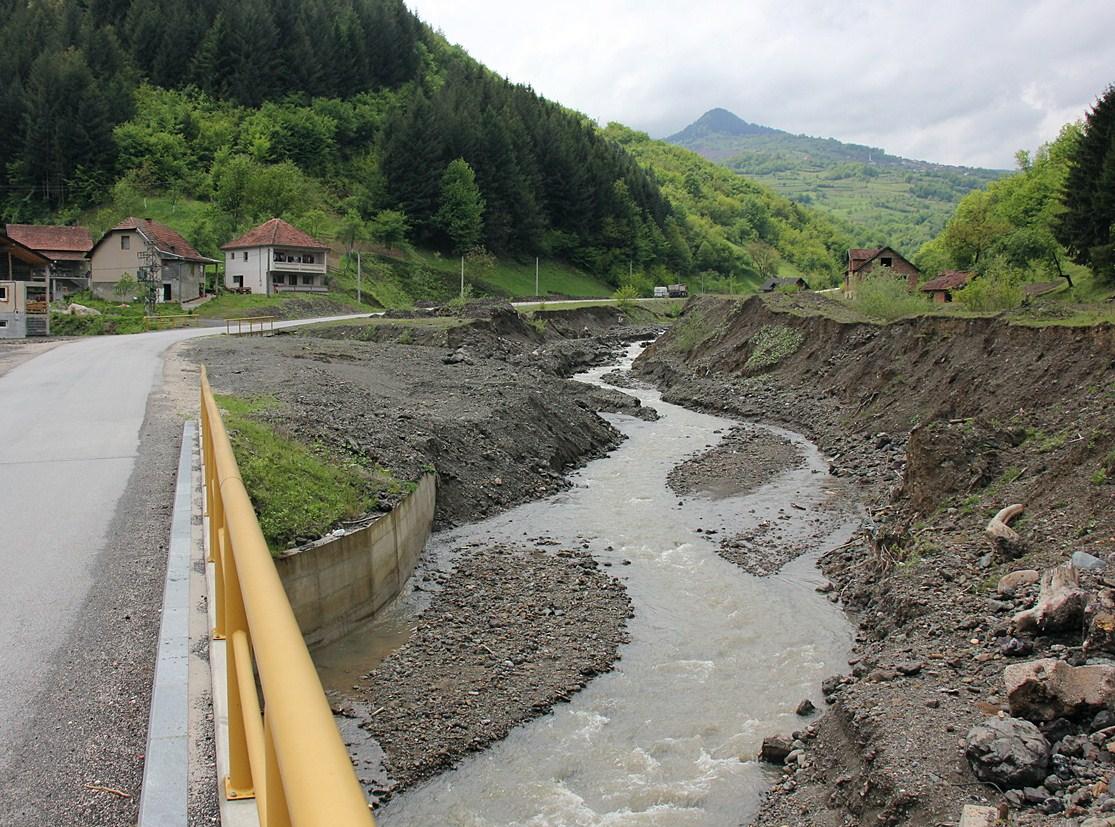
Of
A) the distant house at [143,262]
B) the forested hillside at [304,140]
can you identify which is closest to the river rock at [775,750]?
the distant house at [143,262]

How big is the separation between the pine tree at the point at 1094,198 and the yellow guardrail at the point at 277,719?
48566 millimetres

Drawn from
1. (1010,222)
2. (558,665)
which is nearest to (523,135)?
(1010,222)

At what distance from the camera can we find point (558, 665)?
13891mm

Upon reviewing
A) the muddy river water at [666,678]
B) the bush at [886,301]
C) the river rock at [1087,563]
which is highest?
the bush at [886,301]

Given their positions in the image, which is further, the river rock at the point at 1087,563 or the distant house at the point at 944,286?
the distant house at the point at 944,286

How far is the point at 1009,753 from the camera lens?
8.91 metres

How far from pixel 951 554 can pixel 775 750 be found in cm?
671

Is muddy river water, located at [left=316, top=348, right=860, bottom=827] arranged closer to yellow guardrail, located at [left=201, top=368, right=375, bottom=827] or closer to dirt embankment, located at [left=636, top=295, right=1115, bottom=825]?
Result: dirt embankment, located at [left=636, top=295, right=1115, bottom=825]

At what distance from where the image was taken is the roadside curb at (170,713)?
156 inches

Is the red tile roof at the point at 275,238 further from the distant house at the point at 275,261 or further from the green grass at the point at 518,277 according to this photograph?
the green grass at the point at 518,277

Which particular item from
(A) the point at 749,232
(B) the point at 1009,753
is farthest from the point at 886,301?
(A) the point at 749,232

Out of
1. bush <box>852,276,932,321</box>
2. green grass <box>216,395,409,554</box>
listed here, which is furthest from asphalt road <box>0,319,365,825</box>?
bush <box>852,276,932,321</box>

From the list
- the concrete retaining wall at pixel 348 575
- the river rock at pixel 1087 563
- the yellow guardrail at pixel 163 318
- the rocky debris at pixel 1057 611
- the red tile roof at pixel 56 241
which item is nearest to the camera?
the rocky debris at pixel 1057 611

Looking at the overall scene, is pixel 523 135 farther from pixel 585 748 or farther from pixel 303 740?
pixel 303 740
